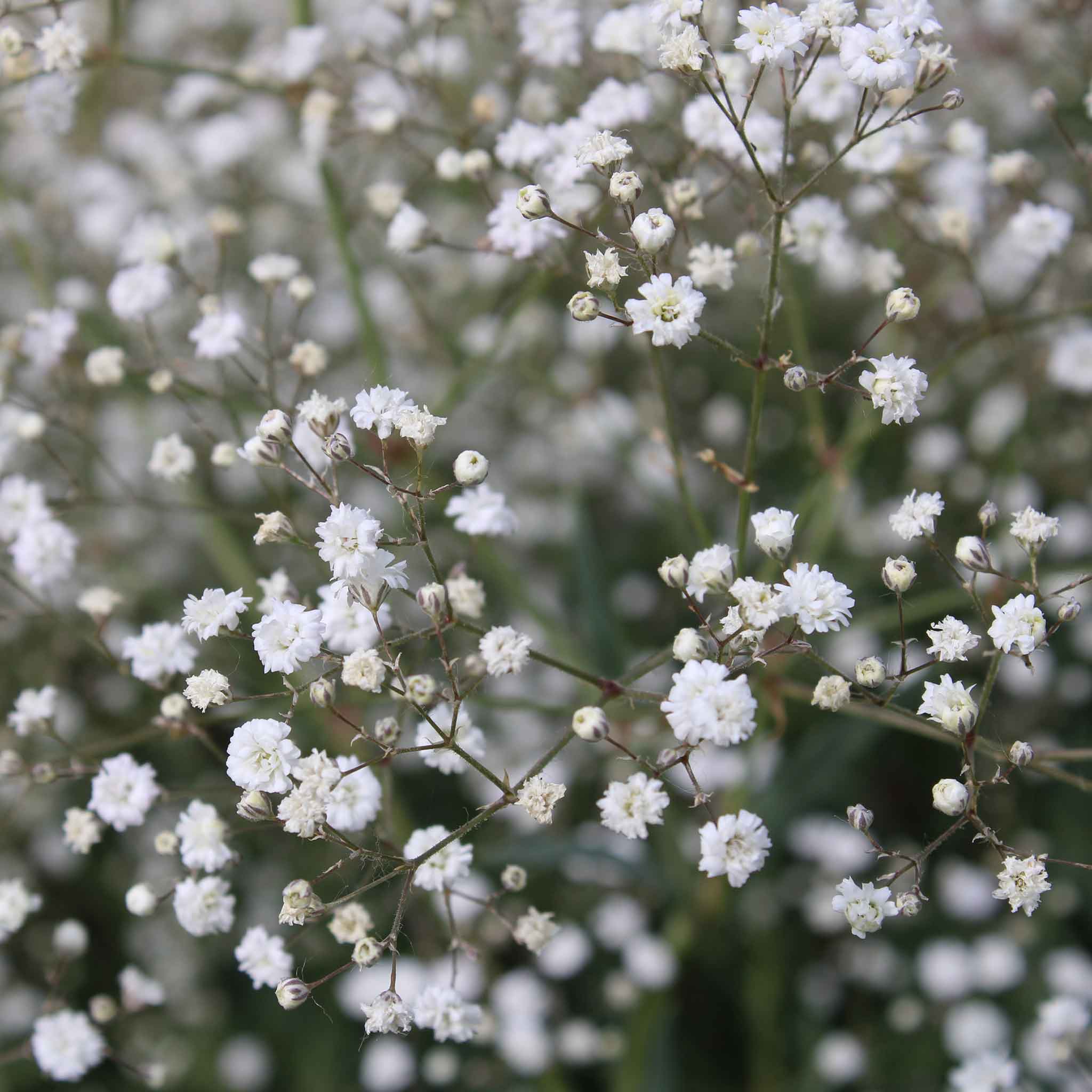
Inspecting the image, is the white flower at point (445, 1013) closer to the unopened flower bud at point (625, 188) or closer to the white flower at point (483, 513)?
the white flower at point (483, 513)

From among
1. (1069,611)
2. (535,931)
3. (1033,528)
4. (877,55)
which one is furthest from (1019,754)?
(877,55)

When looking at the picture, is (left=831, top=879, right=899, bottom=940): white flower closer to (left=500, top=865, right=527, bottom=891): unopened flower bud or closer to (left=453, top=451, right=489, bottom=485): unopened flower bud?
(left=500, top=865, right=527, bottom=891): unopened flower bud

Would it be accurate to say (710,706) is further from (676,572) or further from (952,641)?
(952,641)

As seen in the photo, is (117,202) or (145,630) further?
(117,202)

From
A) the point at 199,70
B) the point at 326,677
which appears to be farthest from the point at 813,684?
the point at 199,70

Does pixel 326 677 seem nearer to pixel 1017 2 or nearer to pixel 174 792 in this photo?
pixel 174 792

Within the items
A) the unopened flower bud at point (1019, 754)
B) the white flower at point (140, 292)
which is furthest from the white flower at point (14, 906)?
the unopened flower bud at point (1019, 754)
